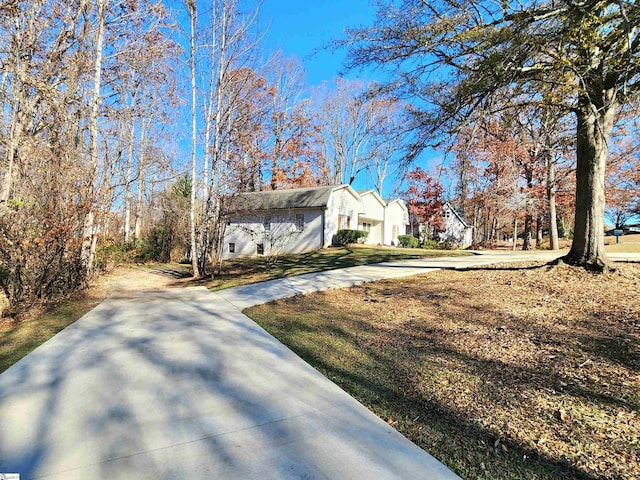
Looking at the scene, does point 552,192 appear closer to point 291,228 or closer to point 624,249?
point 624,249

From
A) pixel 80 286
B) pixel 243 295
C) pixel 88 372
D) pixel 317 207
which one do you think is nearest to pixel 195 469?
pixel 88 372

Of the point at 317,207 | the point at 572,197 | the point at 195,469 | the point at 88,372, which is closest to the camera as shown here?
the point at 195,469

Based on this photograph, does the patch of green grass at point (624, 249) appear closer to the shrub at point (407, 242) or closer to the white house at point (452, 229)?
the shrub at point (407, 242)

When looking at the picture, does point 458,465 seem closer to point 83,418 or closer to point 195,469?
point 195,469

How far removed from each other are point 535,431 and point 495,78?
226 inches

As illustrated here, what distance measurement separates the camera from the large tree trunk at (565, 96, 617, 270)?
6.62m

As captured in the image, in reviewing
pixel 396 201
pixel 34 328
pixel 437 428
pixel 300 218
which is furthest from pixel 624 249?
pixel 34 328

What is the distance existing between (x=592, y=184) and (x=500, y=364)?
17.3 ft

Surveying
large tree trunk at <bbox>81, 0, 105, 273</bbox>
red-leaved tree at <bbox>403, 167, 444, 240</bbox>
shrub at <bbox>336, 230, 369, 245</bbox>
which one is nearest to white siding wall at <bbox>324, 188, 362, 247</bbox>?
shrub at <bbox>336, 230, 369, 245</bbox>

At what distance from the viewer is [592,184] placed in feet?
21.9

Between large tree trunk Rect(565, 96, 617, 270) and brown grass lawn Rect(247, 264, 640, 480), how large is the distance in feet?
1.57

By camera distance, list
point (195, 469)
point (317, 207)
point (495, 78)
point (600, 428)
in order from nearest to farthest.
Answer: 1. point (195, 469)
2. point (600, 428)
3. point (495, 78)
4. point (317, 207)

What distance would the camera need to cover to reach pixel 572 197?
21469mm

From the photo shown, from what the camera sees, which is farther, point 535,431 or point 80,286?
point 80,286
